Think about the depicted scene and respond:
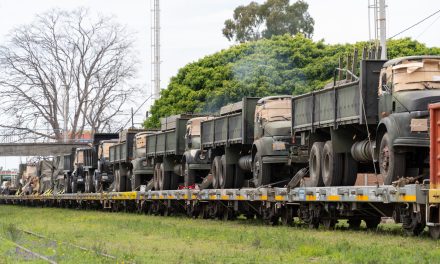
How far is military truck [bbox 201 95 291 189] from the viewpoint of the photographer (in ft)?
83.6

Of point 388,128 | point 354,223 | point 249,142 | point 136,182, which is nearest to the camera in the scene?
point 388,128

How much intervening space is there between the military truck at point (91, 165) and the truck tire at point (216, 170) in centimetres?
1659

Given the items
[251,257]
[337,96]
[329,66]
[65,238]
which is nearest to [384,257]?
[251,257]

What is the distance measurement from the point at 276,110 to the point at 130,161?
17.1m

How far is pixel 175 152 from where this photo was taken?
3516 cm

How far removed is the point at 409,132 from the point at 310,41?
43086mm

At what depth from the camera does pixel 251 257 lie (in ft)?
49.5

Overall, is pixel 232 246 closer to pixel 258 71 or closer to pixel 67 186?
pixel 67 186

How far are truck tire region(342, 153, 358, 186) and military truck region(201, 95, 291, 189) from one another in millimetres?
3485

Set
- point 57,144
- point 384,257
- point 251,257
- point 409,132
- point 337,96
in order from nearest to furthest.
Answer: point 384,257
point 251,257
point 409,132
point 337,96
point 57,144

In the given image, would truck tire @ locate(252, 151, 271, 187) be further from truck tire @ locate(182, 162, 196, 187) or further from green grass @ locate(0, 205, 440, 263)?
truck tire @ locate(182, 162, 196, 187)

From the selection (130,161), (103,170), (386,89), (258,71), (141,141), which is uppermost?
(258,71)

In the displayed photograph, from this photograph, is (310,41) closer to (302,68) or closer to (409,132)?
(302,68)

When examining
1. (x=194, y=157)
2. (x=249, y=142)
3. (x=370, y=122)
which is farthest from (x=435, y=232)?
(x=194, y=157)
